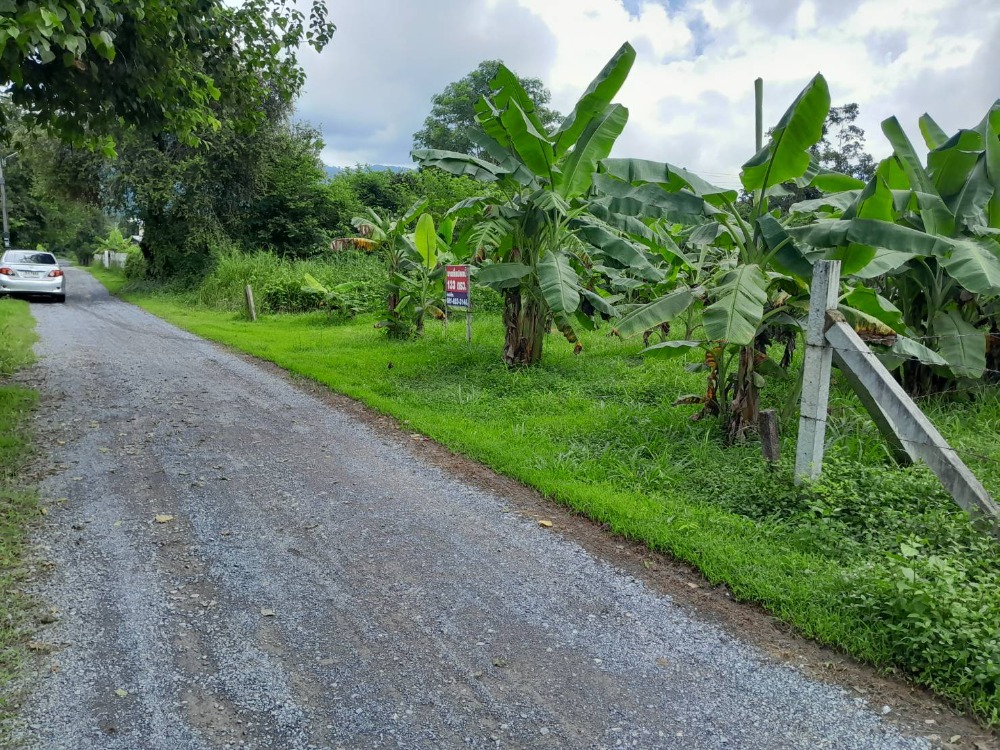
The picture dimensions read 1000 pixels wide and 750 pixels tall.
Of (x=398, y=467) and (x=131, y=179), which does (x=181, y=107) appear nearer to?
(x=398, y=467)

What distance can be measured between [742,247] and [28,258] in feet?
67.5

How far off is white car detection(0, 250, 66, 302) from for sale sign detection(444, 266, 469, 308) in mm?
14843

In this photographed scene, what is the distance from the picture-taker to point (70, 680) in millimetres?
2734

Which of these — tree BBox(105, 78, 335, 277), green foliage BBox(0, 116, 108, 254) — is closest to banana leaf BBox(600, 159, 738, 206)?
green foliage BBox(0, 116, 108, 254)

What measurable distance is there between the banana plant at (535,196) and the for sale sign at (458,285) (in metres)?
0.75

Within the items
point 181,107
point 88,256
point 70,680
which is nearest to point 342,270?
point 181,107

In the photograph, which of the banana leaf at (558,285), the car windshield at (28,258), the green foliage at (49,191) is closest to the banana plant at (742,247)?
the banana leaf at (558,285)

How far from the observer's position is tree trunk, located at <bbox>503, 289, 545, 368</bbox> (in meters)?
8.95

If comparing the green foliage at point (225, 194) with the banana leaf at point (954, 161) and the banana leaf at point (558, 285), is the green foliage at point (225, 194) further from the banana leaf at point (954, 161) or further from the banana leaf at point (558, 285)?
the banana leaf at point (954, 161)

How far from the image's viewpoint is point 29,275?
1844cm

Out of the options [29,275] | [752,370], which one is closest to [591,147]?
[752,370]

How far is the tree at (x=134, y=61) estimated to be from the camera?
453 centimetres

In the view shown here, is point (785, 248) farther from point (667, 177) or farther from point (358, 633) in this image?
point (358, 633)

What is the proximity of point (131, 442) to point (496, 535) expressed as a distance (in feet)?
12.2
